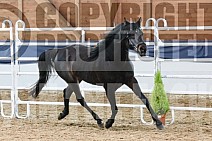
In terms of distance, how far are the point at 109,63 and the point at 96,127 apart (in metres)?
0.92

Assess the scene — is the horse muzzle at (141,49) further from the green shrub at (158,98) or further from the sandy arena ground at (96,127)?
the sandy arena ground at (96,127)

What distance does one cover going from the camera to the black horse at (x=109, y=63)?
23.3ft

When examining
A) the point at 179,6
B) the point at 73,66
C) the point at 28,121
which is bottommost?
the point at 28,121

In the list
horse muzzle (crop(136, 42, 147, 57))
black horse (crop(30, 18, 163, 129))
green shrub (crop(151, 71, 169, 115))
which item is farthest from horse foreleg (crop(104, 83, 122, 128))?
horse muzzle (crop(136, 42, 147, 57))

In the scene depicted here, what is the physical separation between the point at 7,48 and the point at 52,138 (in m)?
3.83

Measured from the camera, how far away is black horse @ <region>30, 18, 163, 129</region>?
7.10 metres

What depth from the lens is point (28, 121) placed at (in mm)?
8148

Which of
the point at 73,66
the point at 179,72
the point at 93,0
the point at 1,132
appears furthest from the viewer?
the point at 93,0

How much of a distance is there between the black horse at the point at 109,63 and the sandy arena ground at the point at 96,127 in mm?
314

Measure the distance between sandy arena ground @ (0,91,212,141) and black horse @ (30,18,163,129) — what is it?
1.03 feet

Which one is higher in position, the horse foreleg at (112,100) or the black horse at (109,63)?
the black horse at (109,63)

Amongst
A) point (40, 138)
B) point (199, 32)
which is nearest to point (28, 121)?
point (40, 138)

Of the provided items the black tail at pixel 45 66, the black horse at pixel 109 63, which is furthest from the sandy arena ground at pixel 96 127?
the black tail at pixel 45 66

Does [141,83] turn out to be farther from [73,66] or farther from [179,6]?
[73,66]
